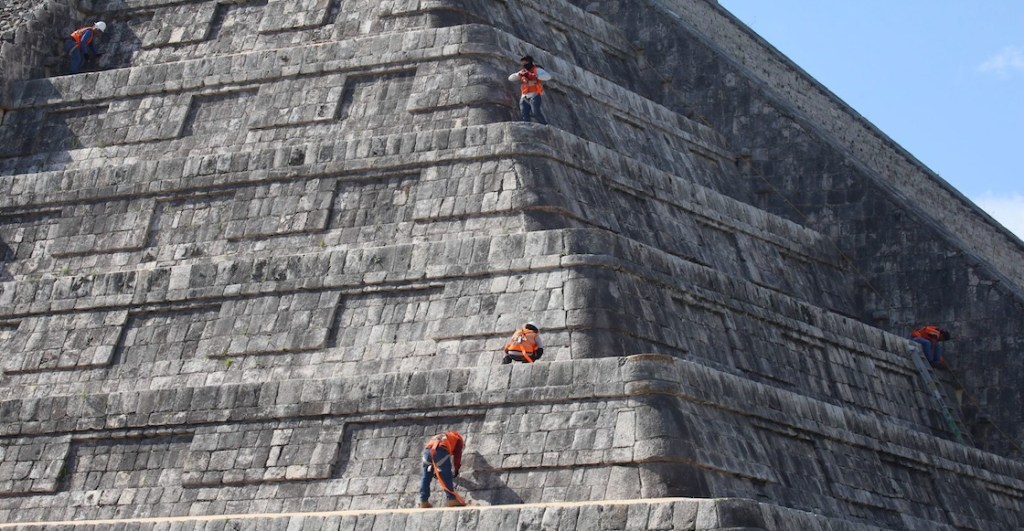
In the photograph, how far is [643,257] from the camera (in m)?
20.5

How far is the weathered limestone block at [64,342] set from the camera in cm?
2172

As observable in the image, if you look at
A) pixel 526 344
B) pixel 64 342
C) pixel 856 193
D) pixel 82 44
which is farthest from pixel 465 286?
pixel 82 44

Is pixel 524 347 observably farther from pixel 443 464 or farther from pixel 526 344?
pixel 443 464

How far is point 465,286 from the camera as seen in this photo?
66.0 feet

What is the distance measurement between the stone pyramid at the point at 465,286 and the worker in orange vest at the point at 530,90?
327 millimetres

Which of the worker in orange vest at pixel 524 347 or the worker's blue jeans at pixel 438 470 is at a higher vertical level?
the worker in orange vest at pixel 524 347

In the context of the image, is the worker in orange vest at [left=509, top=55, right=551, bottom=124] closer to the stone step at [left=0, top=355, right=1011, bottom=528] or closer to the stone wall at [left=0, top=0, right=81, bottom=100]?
the stone step at [left=0, top=355, right=1011, bottom=528]

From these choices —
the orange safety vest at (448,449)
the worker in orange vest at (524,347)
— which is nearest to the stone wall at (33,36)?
the worker in orange vest at (524,347)

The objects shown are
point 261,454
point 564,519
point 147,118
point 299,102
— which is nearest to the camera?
point 564,519

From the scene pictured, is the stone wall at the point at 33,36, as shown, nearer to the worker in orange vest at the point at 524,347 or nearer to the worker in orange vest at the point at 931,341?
the worker in orange vest at the point at 524,347

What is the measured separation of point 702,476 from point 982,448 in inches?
314

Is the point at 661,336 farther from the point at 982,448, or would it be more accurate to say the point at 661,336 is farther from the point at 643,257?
the point at 982,448

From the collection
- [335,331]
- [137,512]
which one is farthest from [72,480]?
[335,331]

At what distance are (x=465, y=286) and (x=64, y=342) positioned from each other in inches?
201
